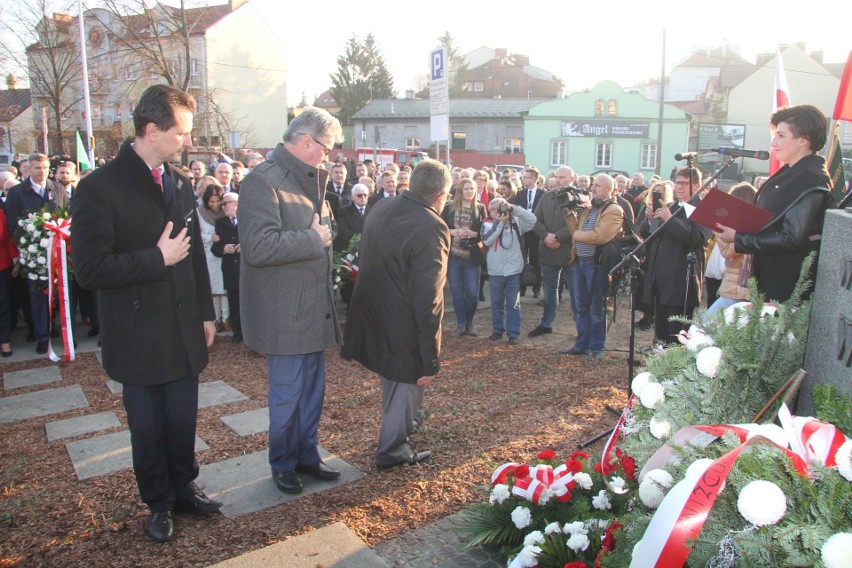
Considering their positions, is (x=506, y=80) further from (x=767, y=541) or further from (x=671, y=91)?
(x=767, y=541)

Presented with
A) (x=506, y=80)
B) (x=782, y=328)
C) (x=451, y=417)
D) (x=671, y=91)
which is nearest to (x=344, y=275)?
(x=451, y=417)

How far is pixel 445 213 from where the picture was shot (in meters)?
8.69

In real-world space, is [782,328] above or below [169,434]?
above

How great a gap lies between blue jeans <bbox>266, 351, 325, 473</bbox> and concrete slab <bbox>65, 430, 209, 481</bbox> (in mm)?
988

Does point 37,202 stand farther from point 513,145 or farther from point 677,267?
point 513,145

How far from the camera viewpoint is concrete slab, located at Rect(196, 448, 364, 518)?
371cm

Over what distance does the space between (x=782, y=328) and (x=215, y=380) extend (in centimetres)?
515

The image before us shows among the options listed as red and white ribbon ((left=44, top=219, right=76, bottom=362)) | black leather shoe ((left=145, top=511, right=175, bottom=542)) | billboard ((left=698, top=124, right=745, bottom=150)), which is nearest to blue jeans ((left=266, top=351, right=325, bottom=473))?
black leather shoe ((left=145, top=511, right=175, bottom=542))

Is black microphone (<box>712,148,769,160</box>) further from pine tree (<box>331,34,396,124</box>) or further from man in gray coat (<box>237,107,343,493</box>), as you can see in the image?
pine tree (<box>331,34,396,124</box>)

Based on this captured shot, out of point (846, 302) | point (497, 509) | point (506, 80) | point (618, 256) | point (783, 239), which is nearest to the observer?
point (846, 302)

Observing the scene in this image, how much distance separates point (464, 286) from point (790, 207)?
492cm

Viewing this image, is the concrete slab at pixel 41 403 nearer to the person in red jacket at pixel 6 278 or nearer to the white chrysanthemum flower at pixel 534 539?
the person in red jacket at pixel 6 278

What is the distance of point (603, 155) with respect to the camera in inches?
1788

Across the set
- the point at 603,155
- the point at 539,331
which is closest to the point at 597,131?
the point at 603,155
